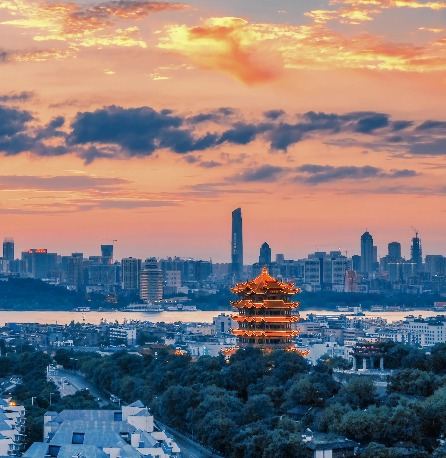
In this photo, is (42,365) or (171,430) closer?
(171,430)

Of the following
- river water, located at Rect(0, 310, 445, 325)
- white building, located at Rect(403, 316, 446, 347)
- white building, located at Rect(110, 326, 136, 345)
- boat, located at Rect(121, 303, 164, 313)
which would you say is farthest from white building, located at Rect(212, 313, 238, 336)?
boat, located at Rect(121, 303, 164, 313)

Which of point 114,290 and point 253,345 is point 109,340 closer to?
point 253,345

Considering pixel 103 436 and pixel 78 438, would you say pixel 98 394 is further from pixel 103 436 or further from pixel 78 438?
pixel 103 436

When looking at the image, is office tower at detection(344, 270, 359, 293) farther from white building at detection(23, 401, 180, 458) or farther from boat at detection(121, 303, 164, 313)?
white building at detection(23, 401, 180, 458)

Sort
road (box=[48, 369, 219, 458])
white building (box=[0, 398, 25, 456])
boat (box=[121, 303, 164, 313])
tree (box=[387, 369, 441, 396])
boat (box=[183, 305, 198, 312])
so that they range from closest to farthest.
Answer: white building (box=[0, 398, 25, 456])
road (box=[48, 369, 219, 458])
tree (box=[387, 369, 441, 396])
boat (box=[183, 305, 198, 312])
boat (box=[121, 303, 164, 313])

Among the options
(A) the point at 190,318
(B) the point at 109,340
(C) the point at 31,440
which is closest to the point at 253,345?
(C) the point at 31,440

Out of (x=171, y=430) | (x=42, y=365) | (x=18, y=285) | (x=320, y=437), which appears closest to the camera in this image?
(x=320, y=437)

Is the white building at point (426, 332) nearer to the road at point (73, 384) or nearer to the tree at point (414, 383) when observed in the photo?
the road at point (73, 384)
